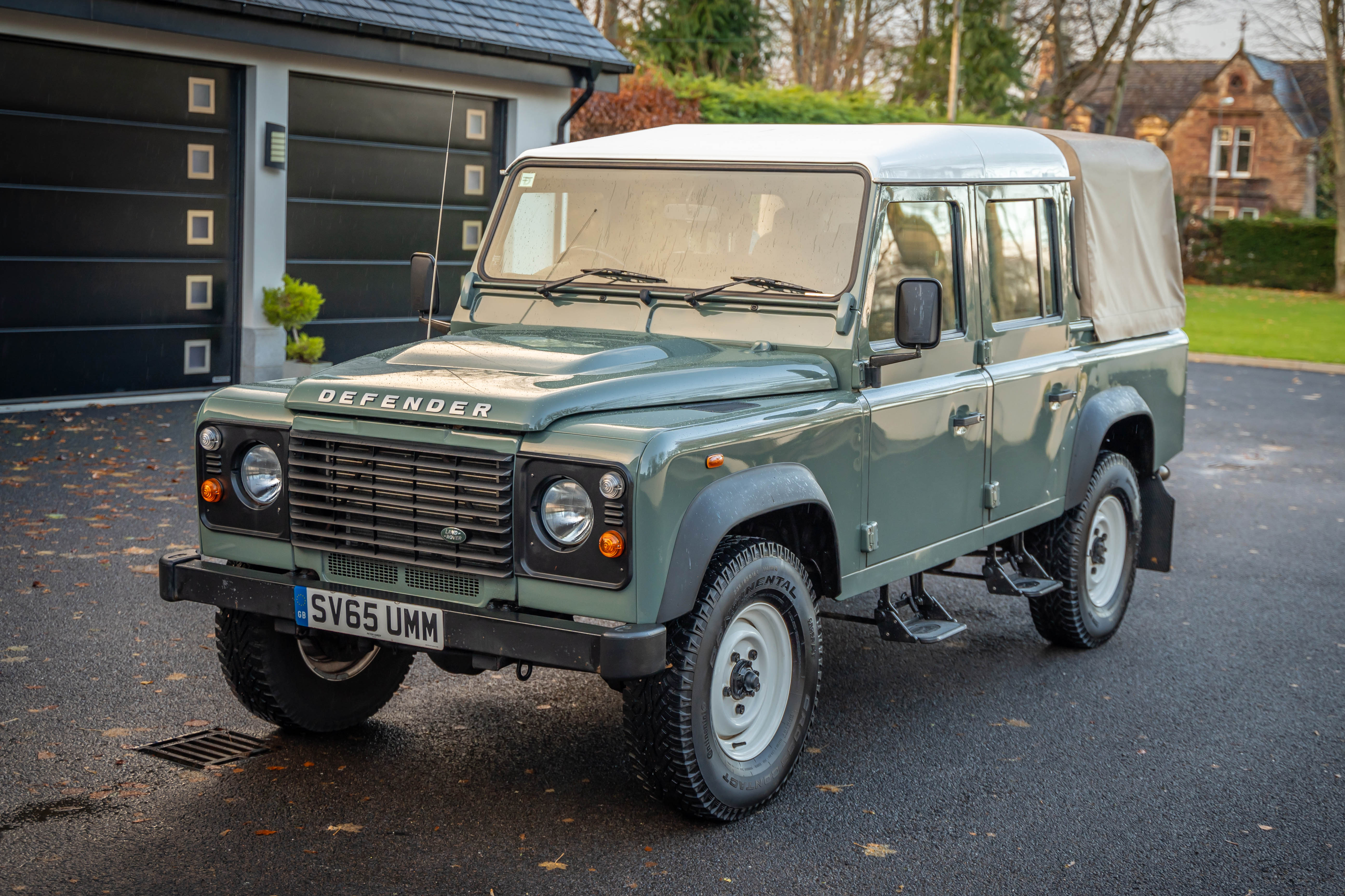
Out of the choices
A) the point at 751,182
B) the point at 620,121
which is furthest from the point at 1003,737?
the point at 620,121

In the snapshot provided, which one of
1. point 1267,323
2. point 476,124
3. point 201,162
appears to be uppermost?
point 476,124

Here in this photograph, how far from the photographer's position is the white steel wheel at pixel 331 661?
16.3 feet

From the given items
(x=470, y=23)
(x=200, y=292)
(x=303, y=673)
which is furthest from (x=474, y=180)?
(x=303, y=673)

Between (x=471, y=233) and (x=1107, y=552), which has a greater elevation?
(x=471, y=233)

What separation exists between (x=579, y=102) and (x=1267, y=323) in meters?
19.0

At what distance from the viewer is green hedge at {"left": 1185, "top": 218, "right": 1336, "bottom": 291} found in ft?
136

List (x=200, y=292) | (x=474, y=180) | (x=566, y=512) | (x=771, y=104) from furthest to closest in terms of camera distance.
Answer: (x=771, y=104) → (x=474, y=180) → (x=200, y=292) → (x=566, y=512)

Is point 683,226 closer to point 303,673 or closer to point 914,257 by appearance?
point 914,257

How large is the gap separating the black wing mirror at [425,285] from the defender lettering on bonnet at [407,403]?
1.45 m

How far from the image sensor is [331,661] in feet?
16.6

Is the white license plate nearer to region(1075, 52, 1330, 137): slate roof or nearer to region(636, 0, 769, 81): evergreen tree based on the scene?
region(636, 0, 769, 81): evergreen tree

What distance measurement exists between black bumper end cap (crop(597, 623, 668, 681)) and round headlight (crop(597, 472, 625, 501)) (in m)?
0.38

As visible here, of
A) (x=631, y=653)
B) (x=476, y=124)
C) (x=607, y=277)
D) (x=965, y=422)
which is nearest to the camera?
(x=631, y=653)

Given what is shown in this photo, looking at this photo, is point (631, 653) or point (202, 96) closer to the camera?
point (631, 653)
